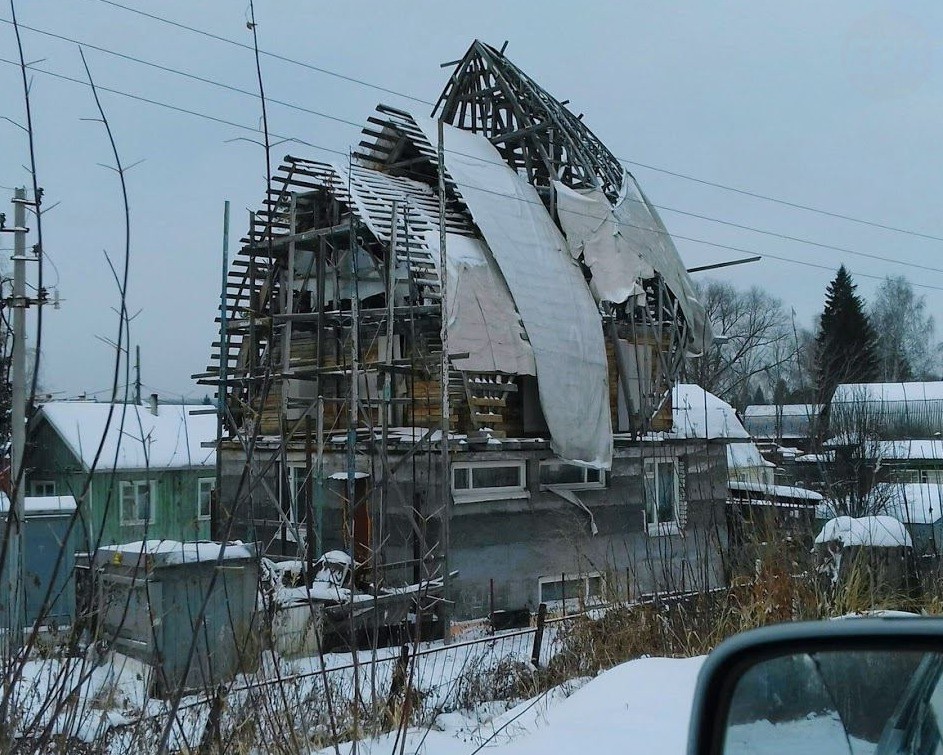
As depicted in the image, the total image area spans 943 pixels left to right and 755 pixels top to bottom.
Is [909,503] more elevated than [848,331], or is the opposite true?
[848,331]

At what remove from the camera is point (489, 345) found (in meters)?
16.7

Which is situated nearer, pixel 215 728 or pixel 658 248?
pixel 215 728

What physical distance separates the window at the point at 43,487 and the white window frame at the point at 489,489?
18559 mm

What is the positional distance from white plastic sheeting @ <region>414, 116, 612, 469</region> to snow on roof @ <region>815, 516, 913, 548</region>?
8.27 metres

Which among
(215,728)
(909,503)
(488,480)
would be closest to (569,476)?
(488,480)

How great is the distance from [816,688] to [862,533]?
7.63 m

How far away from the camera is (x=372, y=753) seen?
5488mm

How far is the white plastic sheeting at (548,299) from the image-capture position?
17.4m

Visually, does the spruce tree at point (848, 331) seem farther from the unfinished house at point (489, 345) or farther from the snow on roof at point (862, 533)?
the snow on roof at point (862, 533)

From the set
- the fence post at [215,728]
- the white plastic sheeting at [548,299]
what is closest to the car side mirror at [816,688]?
the fence post at [215,728]

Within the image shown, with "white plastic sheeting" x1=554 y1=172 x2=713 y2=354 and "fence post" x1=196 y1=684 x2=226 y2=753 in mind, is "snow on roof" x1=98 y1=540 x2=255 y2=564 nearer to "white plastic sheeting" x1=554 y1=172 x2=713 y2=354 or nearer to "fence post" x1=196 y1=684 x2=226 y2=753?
"fence post" x1=196 y1=684 x2=226 y2=753

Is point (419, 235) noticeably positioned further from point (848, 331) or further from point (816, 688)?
point (848, 331)

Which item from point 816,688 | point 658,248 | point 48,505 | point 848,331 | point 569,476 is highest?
point 848,331

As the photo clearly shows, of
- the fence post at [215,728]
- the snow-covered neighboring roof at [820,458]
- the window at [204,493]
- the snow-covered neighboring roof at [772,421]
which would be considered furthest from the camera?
the snow-covered neighboring roof at [772,421]
